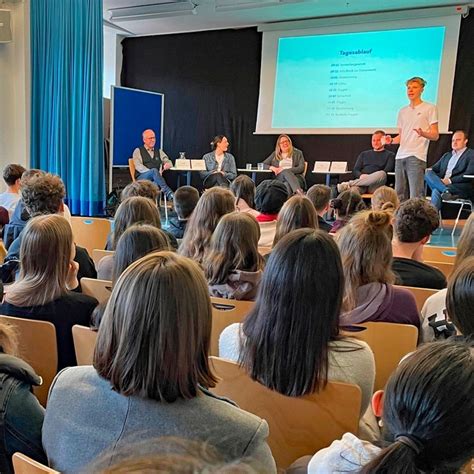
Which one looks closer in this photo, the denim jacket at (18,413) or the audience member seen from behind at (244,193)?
the denim jacket at (18,413)

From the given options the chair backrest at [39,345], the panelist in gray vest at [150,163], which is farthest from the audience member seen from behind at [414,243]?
the panelist in gray vest at [150,163]

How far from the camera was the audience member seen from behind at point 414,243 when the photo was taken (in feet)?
7.25

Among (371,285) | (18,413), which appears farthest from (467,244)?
(18,413)

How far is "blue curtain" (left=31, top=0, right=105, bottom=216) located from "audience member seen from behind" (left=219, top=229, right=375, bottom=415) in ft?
17.1

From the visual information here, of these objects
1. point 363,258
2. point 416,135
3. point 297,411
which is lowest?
Answer: point 297,411

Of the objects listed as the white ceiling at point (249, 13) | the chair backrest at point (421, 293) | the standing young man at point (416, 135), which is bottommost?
the chair backrest at point (421, 293)

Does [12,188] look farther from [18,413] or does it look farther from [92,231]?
[18,413]

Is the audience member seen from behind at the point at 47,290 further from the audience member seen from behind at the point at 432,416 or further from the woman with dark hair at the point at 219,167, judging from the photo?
the woman with dark hair at the point at 219,167

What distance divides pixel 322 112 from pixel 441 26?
2.04 m

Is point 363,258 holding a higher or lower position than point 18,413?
higher

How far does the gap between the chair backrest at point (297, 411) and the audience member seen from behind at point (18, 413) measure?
45 cm

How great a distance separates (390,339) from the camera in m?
1.58

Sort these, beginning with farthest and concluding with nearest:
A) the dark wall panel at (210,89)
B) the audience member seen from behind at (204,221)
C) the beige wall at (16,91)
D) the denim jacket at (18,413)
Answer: the dark wall panel at (210,89)
the beige wall at (16,91)
the audience member seen from behind at (204,221)
the denim jacket at (18,413)

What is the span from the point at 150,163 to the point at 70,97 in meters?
1.81
